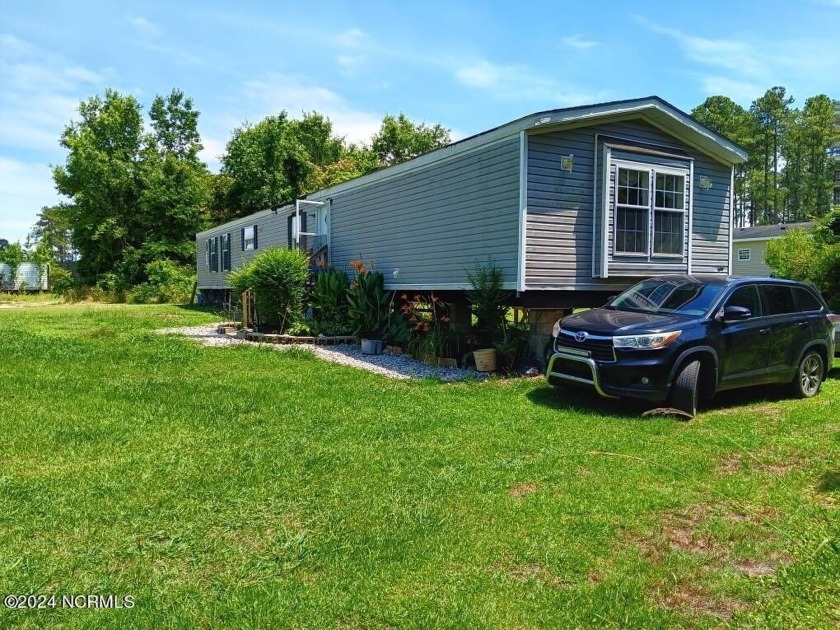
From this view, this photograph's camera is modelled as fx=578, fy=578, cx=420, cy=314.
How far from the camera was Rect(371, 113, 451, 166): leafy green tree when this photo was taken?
3800 centimetres

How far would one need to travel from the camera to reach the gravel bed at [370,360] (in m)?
8.79

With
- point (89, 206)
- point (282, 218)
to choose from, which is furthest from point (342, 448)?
point (89, 206)

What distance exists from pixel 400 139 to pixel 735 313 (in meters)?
34.2

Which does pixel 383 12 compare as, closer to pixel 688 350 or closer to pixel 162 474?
pixel 688 350

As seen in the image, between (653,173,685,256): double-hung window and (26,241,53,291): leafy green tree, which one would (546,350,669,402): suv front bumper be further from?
(26,241,53,291): leafy green tree

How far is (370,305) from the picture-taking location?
12172mm

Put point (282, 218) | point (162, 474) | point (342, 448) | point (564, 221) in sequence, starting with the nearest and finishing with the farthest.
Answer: point (162, 474) < point (342, 448) < point (564, 221) < point (282, 218)

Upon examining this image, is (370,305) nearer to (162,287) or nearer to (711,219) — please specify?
(711,219)

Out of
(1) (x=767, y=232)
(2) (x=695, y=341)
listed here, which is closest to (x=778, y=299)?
(2) (x=695, y=341)

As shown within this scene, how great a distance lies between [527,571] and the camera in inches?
109

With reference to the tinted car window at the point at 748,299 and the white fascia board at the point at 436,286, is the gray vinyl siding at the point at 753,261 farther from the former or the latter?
the tinted car window at the point at 748,299

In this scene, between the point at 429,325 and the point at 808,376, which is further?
the point at 429,325

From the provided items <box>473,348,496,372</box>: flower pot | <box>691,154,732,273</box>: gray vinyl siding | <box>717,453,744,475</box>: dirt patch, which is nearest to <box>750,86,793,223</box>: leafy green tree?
<box>691,154,732,273</box>: gray vinyl siding

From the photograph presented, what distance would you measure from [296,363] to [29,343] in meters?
5.20
